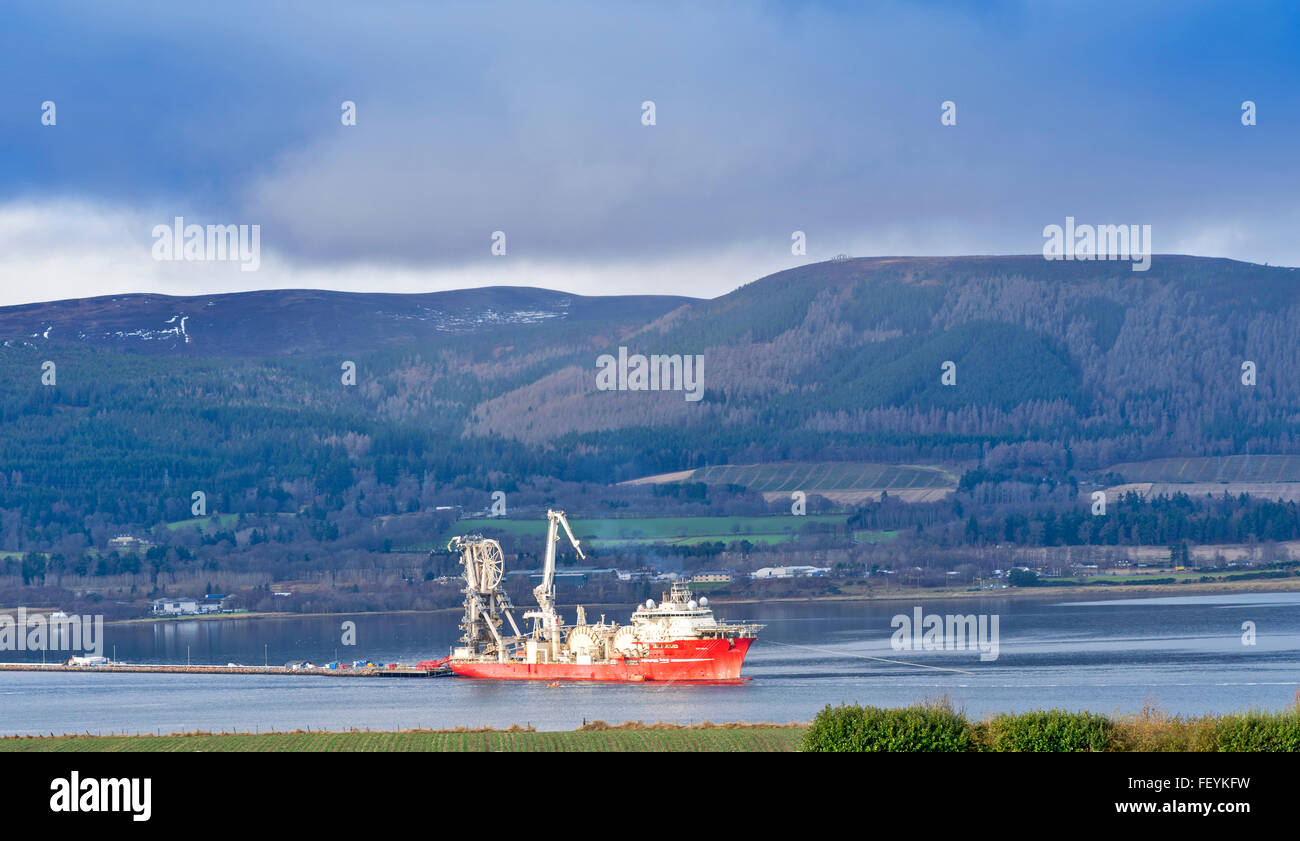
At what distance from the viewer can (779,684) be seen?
90.2 meters

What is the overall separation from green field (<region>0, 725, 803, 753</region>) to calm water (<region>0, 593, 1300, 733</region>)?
11.8 metres

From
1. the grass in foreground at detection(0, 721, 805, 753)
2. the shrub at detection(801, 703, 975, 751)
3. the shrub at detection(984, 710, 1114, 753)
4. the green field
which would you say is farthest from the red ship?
the shrub at detection(984, 710, 1114, 753)

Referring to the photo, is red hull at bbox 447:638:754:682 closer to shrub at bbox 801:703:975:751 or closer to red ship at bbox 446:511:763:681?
red ship at bbox 446:511:763:681

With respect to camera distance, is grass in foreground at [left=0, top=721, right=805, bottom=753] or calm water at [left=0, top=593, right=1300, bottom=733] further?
calm water at [left=0, top=593, right=1300, bottom=733]

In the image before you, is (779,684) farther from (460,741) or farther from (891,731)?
(891,731)

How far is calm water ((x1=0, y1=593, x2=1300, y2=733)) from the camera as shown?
7562 cm

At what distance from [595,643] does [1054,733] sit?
6419 centimetres

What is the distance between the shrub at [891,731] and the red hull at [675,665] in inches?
2075

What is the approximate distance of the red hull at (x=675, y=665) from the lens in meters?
95.9

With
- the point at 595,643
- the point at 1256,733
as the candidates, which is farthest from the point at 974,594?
the point at 1256,733
